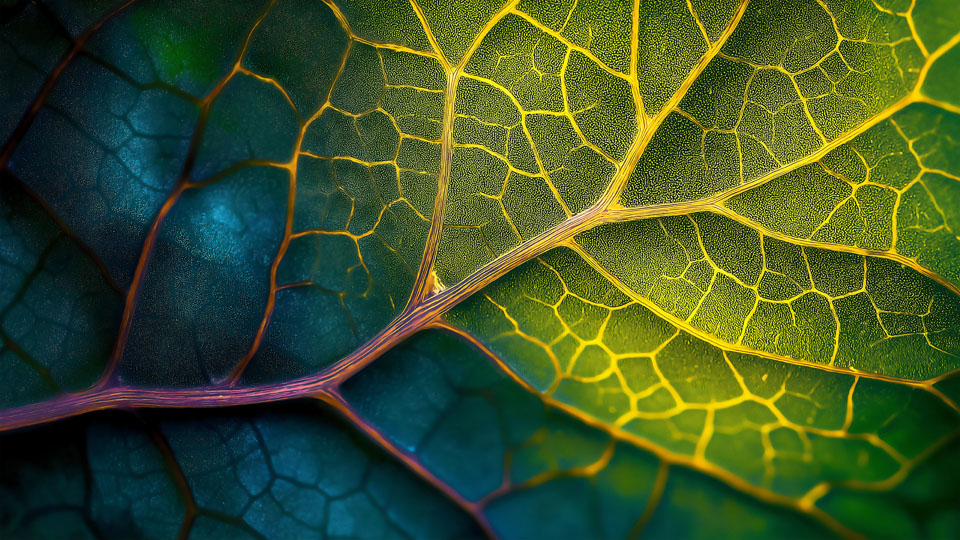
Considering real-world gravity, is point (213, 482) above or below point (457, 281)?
below

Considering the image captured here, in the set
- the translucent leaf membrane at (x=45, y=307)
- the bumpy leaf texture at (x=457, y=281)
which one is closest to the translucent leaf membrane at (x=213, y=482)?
the bumpy leaf texture at (x=457, y=281)

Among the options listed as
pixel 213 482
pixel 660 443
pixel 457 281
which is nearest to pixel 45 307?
pixel 213 482

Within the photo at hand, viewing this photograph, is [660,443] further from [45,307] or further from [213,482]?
[45,307]

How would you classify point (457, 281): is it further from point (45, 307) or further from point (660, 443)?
point (45, 307)

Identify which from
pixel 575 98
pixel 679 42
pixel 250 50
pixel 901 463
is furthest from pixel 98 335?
pixel 901 463

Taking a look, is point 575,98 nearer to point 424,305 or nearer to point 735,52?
point 735,52

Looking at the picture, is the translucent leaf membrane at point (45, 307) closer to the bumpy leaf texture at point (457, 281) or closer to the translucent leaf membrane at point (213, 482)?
the bumpy leaf texture at point (457, 281)

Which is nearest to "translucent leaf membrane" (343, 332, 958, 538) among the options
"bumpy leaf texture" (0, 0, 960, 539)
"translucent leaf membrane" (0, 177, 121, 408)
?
"bumpy leaf texture" (0, 0, 960, 539)
